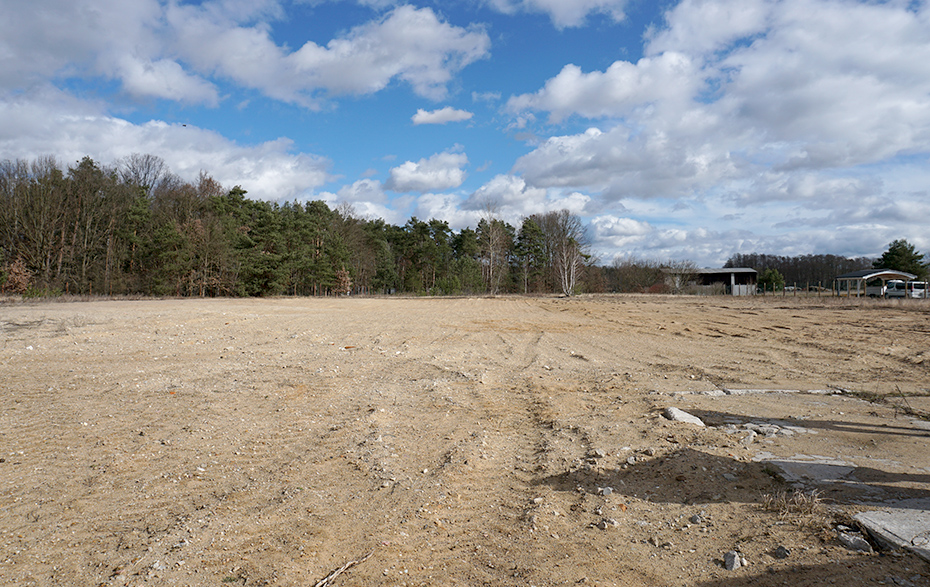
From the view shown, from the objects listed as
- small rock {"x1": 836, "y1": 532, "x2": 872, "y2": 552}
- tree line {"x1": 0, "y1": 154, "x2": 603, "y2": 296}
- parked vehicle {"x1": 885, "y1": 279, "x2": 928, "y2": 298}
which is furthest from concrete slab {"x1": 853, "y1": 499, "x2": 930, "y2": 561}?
parked vehicle {"x1": 885, "y1": 279, "x2": 928, "y2": 298}

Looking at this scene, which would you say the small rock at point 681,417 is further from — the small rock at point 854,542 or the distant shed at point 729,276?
the distant shed at point 729,276

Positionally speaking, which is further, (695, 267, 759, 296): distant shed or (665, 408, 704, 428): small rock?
(695, 267, 759, 296): distant shed

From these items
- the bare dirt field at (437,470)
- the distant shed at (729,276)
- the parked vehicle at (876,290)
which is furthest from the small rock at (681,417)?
the distant shed at (729,276)

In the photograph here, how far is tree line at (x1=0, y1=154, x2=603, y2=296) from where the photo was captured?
1324 inches

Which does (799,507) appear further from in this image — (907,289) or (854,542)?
(907,289)

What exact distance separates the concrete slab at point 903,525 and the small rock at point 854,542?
0.30 feet

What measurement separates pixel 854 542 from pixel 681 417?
8.72 feet

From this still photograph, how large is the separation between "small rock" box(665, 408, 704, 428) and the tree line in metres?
35.1

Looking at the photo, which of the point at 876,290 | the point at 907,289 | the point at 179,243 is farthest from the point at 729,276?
the point at 179,243

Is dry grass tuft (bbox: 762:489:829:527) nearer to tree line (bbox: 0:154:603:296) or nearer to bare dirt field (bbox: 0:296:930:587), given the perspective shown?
bare dirt field (bbox: 0:296:930:587)

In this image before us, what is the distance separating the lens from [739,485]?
391 centimetres

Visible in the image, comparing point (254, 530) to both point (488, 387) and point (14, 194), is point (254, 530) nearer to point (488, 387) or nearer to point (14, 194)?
point (488, 387)

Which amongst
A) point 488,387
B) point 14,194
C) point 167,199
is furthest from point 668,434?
point 167,199

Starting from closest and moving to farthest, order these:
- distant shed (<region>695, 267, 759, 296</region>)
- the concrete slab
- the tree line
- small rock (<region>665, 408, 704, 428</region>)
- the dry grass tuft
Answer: the concrete slab, the dry grass tuft, small rock (<region>665, 408, 704, 428</region>), the tree line, distant shed (<region>695, 267, 759, 296</region>)
